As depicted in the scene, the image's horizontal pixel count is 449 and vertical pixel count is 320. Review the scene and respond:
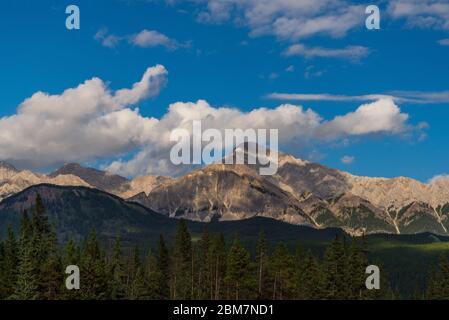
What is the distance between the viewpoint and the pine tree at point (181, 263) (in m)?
148

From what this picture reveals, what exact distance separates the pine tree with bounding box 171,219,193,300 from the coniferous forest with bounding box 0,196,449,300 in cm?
22

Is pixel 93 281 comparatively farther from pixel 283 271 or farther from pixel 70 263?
pixel 283 271

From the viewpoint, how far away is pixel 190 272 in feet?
495

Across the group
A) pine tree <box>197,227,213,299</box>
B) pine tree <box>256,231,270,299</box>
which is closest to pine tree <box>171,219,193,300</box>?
pine tree <box>197,227,213,299</box>

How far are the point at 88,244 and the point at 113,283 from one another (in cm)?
1971

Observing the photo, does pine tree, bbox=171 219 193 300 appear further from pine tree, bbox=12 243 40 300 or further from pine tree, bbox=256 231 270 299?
pine tree, bbox=12 243 40 300

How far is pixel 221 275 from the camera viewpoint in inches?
5492

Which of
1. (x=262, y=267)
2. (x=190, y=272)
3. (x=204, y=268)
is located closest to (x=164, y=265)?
(x=190, y=272)

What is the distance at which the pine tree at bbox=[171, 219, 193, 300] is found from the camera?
486 ft

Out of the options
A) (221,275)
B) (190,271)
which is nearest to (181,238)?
(190,271)

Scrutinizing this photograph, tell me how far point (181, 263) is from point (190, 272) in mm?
2955

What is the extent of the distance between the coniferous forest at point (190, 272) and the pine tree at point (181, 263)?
0.74 feet

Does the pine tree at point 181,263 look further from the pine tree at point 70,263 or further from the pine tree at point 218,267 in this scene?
the pine tree at point 70,263
